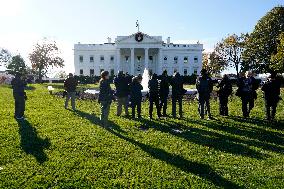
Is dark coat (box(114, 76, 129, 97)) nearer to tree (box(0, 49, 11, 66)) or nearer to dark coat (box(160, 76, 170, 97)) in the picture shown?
dark coat (box(160, 76, 170, 97))

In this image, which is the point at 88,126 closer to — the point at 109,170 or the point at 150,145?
the point at 150,145

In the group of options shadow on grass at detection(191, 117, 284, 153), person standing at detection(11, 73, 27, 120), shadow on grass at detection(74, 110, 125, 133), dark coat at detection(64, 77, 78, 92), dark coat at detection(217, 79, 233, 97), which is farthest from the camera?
dark coat at detection(64, 77, 78, 92)

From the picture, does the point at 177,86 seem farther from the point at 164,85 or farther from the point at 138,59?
the point at 138,59

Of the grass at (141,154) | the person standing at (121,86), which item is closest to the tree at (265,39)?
the person standing at (121,86)

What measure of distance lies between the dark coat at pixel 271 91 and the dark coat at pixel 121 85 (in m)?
6.15

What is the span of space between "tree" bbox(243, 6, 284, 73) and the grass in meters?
52.3

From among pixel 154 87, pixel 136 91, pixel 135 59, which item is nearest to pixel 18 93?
pixel 136 91

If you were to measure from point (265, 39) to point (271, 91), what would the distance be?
51.9 m

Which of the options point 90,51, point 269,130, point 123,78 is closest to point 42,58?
point 90,51

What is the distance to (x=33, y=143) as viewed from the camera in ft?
37.4

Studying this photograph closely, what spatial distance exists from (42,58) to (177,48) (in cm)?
3772

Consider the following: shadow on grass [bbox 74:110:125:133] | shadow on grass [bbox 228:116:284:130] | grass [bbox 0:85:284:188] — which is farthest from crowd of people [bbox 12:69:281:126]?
shadow on grass [bbox 74:110:125:133]

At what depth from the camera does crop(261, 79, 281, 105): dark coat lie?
16141mm

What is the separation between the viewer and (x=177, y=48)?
3967 inches
